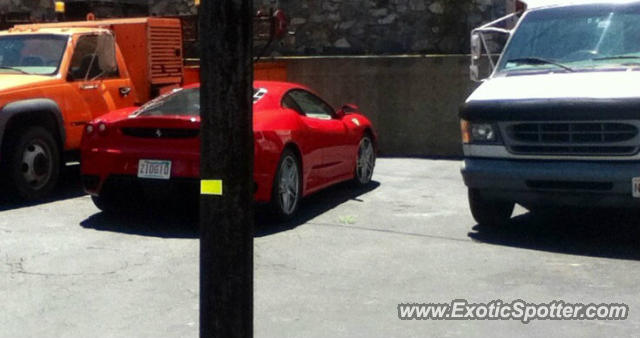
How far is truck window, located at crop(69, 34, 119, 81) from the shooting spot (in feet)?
36.2

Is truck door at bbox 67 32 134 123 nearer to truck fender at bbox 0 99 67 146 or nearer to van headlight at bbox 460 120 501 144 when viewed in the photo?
truck fender at bbox 0 99 67 146

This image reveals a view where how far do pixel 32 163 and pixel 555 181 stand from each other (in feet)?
17.5

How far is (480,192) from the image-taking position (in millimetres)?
8508

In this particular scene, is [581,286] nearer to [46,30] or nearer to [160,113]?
[160,113]

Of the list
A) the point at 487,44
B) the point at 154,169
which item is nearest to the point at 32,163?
the point at 154,169

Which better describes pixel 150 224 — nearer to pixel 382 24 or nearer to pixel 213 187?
pixel 213 187

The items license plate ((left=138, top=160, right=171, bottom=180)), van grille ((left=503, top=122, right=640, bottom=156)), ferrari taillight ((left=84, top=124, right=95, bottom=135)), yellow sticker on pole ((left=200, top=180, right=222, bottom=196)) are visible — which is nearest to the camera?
yellow sticker on pole ((left=200, top=180, right=222, bottom=196))

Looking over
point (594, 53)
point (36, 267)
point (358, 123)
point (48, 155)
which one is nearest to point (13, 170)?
point (48, 155)

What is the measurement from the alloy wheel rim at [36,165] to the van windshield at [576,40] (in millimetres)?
4737

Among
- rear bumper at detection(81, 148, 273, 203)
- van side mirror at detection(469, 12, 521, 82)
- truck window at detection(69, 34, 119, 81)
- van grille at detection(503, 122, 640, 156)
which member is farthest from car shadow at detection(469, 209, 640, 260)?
truck window at detection(69, 34, 119, 81)

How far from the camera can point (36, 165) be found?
1029cm

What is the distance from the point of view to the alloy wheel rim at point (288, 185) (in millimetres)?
9070

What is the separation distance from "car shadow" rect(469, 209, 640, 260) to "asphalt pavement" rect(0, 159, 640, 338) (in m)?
0.02

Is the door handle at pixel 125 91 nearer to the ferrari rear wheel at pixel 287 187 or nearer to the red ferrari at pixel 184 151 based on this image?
the red ferrari at pixel 184 151
